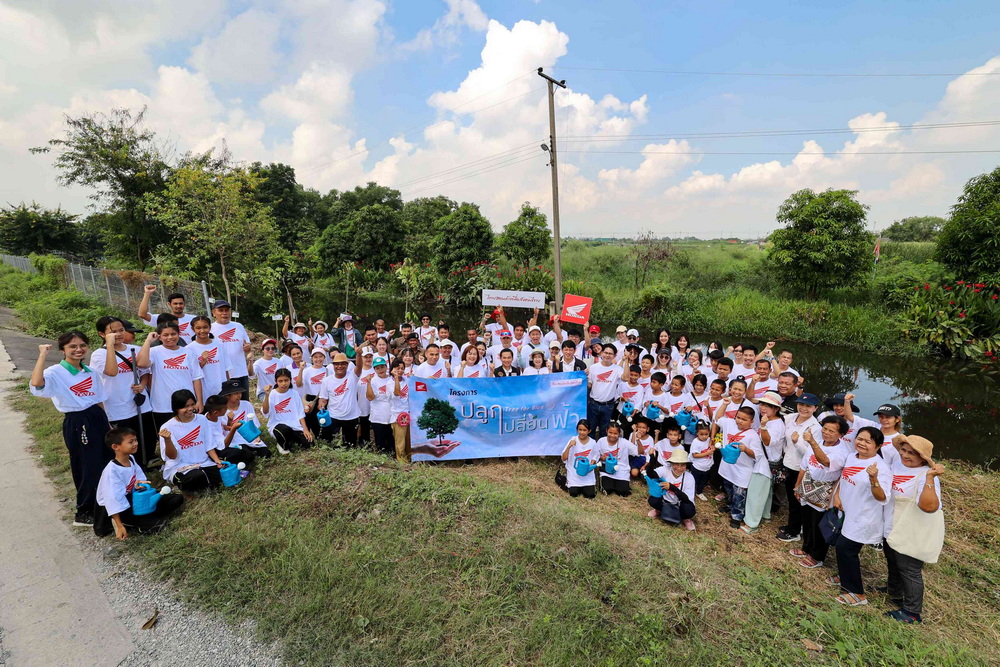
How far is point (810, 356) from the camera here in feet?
47.0

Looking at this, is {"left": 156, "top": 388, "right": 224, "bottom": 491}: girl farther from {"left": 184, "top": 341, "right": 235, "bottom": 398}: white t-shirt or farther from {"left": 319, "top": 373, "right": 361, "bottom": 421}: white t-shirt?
{"left": 319, "top": 373, "right": 361, "bottom": 421}: white t-shirt

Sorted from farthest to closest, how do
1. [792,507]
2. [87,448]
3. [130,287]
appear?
[130,287] → [792,507] → [87,448]

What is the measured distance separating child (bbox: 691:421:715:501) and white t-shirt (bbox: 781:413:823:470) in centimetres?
84

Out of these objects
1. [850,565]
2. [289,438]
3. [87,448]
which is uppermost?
[87,448]

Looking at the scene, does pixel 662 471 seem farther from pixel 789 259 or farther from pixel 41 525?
pixel 789 259

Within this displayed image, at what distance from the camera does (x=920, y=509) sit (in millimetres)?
3557

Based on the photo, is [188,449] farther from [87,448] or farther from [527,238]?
[527,238]

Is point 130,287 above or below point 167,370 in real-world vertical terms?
above

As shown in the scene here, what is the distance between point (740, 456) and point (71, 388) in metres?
6.75

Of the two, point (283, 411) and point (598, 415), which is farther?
point (598, 415)

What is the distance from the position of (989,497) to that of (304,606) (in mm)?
8015

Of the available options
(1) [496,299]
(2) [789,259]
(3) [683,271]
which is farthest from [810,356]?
(1) [496,299]

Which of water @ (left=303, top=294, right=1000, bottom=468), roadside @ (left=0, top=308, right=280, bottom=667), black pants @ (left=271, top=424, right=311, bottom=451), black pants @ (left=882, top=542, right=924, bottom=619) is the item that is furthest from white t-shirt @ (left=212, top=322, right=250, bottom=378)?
water @ (left=303, top=294, right=1000, bottom=468)

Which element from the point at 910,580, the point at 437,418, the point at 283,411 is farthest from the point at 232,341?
the point at 910,580
